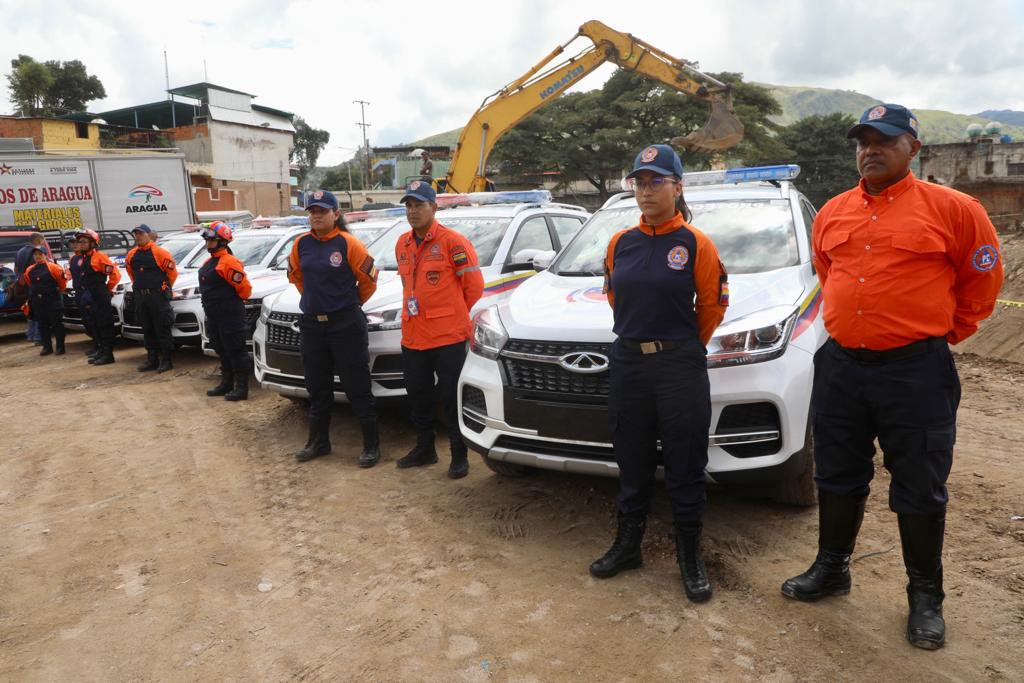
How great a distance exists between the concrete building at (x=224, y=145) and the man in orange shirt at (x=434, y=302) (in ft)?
121

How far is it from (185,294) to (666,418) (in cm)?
726

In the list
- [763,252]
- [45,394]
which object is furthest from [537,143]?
[763,252]

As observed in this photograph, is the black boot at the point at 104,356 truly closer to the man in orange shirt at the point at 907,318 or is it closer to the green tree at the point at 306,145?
the man in orange shirt at the point at 907,318

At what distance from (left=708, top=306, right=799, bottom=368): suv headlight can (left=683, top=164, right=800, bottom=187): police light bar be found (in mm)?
1777

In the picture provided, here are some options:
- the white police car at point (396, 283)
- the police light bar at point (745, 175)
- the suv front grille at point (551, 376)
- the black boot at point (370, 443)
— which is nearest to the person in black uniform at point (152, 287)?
the white police car at point (396, 283)

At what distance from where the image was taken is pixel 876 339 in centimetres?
267

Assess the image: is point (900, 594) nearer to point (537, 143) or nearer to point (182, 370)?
point (182, 370)

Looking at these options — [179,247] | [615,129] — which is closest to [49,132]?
[615,129]

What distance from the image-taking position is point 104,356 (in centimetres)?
927

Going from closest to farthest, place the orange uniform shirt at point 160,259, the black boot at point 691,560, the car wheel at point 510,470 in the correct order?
the black boot at point 691,560 < the car wheel at point 510,470 < the orange uniform shirt at point 160,259

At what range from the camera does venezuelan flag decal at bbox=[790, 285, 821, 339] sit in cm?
343

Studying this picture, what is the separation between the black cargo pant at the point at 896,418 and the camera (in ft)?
8.57

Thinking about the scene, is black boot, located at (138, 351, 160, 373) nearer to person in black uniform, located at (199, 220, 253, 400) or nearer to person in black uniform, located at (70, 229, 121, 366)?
person in black uniform, located at (70, 229, 121, 366)

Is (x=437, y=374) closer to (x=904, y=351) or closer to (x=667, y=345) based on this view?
(x=667, y=345)
